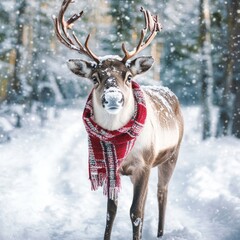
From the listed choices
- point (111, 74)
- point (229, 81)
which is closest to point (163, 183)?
point (111, 74)

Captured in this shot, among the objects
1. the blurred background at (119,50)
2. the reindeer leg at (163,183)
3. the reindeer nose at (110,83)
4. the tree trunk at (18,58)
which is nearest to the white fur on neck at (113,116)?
the reindeer nose at (110,83)

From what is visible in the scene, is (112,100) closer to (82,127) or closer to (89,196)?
(89,196)

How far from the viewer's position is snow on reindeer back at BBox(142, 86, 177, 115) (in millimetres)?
5520

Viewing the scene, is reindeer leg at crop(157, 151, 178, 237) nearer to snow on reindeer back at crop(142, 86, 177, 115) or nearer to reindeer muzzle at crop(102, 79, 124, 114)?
snow on reindeer back at crop(142, 86, 177, 115)

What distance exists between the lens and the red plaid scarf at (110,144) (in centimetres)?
454

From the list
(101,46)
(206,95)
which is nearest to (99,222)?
(206,95)

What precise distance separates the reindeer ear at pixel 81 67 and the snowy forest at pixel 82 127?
1.83m

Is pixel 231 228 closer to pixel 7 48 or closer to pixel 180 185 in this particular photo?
pixel 180 185

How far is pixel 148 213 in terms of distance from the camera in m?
6.38

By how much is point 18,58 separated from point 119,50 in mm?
3234

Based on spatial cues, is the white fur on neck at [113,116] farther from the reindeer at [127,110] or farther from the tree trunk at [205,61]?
the tree trunk at [205,61]

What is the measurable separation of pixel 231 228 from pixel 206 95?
6.88 meters

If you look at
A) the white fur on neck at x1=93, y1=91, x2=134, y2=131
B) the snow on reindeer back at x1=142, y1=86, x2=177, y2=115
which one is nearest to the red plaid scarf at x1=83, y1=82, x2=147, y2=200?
the white fur on neck at x1=93, y1=91, x2=134, y2=131

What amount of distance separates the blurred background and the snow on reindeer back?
513 cm
